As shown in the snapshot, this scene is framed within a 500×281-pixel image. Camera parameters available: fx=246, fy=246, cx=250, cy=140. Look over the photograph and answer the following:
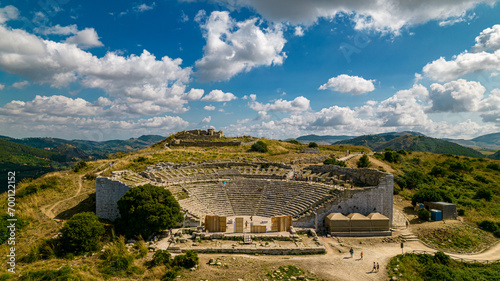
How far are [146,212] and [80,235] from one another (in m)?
5.36

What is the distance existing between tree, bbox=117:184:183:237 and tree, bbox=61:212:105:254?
2.53m

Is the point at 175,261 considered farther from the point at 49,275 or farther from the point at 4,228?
the point at 4,228

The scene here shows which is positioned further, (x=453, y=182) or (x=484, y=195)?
(x=453, y=182)

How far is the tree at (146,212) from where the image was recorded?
76.2 feet

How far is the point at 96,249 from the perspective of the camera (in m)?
21.7

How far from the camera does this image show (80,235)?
68.8ft

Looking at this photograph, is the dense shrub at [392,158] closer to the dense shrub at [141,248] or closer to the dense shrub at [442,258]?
the dense shrub at [442,258]

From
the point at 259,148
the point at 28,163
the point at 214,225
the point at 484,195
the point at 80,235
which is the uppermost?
the point at 259,148

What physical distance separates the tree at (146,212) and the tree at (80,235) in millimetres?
2530

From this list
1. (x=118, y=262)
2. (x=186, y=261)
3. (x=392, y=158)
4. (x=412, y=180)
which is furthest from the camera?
(x=392, y=158)

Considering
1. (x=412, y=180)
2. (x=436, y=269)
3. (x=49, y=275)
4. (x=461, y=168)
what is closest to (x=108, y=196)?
(x=49, y=275)

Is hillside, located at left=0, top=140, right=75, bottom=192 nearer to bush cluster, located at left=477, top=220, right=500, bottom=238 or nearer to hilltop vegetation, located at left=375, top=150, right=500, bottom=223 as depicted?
hilltop vegetation, located at left=375, top=150, right=500, bottom=223

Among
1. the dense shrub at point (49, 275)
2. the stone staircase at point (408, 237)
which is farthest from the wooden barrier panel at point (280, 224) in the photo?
the dense shrub at point (49, 275)

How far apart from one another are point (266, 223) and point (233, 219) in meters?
3.89
